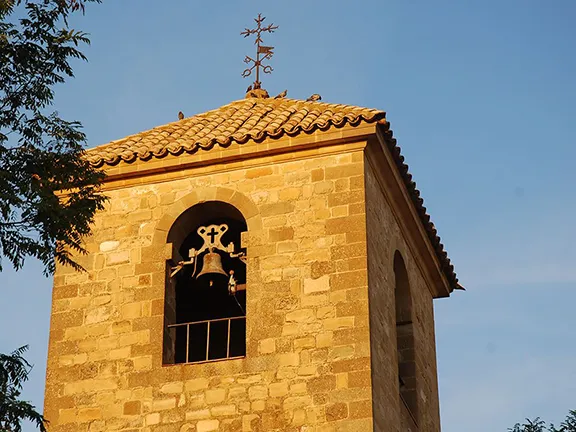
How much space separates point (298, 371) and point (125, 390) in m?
1.84

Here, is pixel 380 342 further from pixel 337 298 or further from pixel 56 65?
pixel 56 65

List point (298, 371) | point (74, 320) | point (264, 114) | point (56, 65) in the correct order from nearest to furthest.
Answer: point (56, 65)
point (298, 371)
point (74, 320)
point (264, 114)

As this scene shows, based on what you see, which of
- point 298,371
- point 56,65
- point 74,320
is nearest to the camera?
point 56,65

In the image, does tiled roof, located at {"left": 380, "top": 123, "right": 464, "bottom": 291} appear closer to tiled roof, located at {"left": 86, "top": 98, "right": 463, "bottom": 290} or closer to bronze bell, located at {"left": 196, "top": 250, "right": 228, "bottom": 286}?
tiled roof, located at {"left": 86, "top": 98, "right": 463, "bottom": 290}


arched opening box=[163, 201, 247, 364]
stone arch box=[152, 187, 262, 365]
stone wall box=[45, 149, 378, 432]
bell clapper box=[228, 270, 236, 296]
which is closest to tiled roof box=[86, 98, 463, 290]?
stone wall box=[45, 149, 378, 432]

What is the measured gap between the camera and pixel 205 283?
1633 cm

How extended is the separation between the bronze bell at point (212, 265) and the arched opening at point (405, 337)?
87.2 inches

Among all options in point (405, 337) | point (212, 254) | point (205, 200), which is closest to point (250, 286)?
point (212, 254)

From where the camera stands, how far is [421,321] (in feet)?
56.3

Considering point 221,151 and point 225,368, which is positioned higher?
point 221,151

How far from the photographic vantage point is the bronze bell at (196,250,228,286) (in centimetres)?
1525

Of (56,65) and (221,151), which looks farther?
(221,151)

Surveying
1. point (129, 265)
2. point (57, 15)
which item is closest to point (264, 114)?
point (129, 265)

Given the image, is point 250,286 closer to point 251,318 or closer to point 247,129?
point 251,318
